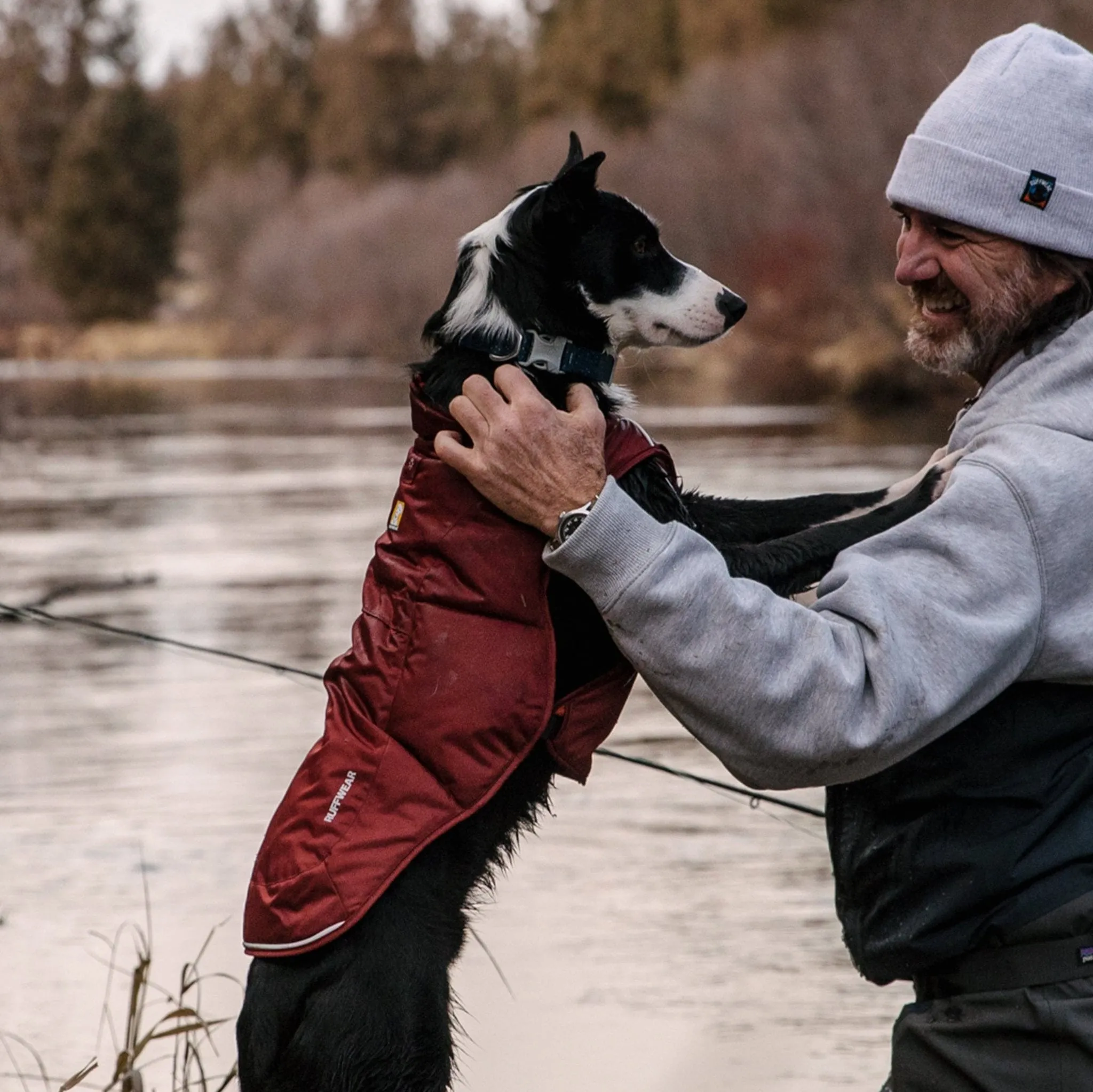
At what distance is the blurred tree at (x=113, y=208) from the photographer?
68562 mm

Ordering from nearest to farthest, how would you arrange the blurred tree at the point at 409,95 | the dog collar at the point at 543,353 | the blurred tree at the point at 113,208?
the dog collar at the point at 543,353
the blurred tree at the point at 113,208
the blurred tree at the point at 409,95

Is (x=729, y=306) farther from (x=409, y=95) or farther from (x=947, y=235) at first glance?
(x=409, y=95)

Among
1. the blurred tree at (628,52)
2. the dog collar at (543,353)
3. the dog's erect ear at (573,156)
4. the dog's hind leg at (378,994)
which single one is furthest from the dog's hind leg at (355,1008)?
the blurred tree at (628,52)

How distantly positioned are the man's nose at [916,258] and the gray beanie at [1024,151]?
83 mm

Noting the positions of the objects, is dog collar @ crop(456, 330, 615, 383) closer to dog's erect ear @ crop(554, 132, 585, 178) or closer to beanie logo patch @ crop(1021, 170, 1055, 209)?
dog's erect ear @ crop(554, 132, 585, 178)

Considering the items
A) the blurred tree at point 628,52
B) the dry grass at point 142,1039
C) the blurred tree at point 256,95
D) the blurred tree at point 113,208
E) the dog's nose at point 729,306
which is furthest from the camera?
the blurred tree at point 256,95

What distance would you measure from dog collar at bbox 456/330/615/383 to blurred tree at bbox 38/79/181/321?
2642 inches

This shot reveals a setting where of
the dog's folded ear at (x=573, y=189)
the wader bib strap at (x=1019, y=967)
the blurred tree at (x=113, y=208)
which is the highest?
the dog's folded ear at (x=573, y=189)

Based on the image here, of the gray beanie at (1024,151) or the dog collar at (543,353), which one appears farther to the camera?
the dog collar at (543,353)

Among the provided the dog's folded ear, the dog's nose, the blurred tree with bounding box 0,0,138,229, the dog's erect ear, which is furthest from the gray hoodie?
the blurred tree with bounding box 0,0,138,229

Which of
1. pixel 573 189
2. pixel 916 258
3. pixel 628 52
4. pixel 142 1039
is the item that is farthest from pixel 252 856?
pixel 628 52

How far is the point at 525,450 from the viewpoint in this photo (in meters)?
2.76

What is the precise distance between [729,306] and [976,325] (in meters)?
1.27

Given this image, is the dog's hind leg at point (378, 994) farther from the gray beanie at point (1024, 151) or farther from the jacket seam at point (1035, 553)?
the gray beanie at point (1024, 151)
